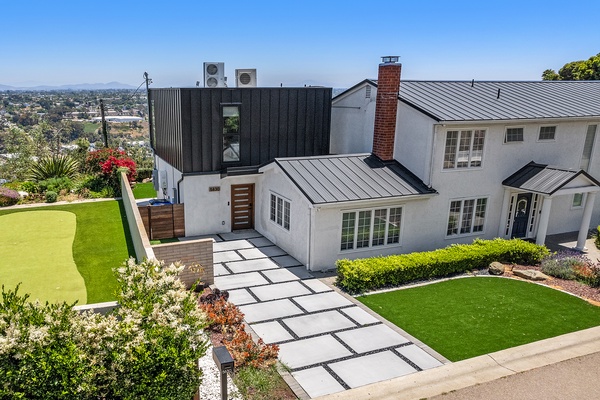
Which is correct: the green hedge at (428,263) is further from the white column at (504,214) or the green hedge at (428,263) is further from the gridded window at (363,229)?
the white column at (504,214)

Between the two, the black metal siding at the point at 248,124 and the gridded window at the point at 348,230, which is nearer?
the gridded window at the point at 348,230

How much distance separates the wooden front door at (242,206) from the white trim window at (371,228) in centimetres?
546

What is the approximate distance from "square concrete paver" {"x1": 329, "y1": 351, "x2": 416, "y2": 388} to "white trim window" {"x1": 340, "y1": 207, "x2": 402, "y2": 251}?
216 inches

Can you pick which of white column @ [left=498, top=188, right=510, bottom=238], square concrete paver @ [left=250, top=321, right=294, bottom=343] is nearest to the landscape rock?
white column @ [left=498, top=188, right=510, bottom=238]

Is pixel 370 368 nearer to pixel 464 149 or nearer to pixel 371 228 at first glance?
pixel 371 228

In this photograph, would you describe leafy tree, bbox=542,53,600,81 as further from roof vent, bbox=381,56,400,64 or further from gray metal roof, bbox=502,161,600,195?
roof vent, bbox=381,56,400,64

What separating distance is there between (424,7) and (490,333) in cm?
1520

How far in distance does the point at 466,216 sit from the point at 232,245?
9402 mm

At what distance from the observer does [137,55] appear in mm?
46656

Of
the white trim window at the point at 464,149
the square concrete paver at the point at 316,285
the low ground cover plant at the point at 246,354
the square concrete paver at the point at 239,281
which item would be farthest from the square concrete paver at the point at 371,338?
the white trim window at the point at 464,149

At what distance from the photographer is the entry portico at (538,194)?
16.1 m

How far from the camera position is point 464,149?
16156 mm

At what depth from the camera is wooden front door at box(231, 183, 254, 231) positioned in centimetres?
1833

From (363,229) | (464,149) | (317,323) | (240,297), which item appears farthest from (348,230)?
(464,149)
